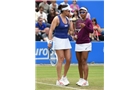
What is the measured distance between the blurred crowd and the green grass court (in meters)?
0.35

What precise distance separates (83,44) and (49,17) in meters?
0.50

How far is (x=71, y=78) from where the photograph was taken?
37.8 metres

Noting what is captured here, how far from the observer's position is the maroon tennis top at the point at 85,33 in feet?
124

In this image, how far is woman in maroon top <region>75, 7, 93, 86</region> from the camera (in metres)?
37.9

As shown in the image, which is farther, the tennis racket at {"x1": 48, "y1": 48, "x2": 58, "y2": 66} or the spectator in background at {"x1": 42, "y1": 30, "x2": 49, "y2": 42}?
the tennis racket at {"x1": 48, "y1": 48, "x2": 58, "y2": 66}

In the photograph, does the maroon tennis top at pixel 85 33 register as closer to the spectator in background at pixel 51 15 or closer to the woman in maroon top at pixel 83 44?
the woman in maroon top at pixel 83 44

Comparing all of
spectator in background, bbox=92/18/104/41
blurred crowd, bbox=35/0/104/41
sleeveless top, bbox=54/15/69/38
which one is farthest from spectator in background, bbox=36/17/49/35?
spectator in background, bbox=92/18/104/41

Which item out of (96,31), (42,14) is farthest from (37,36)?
(96,31)

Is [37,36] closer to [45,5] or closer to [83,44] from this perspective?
[45,5]

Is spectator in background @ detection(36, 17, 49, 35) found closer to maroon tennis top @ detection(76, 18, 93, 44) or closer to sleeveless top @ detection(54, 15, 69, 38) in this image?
sleeveless top @ detection(54, 15, 69, 38)

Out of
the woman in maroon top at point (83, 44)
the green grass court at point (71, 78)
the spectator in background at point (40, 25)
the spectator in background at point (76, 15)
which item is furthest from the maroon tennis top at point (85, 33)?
the spectator in background at point (40, 25)

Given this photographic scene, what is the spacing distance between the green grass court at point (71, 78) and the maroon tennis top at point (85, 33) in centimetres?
31

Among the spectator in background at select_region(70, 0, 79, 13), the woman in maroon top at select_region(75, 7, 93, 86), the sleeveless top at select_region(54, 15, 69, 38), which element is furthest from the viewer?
the sleeveless top at select_region(54, 15, 69, 38)

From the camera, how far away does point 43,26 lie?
37.8 meters
